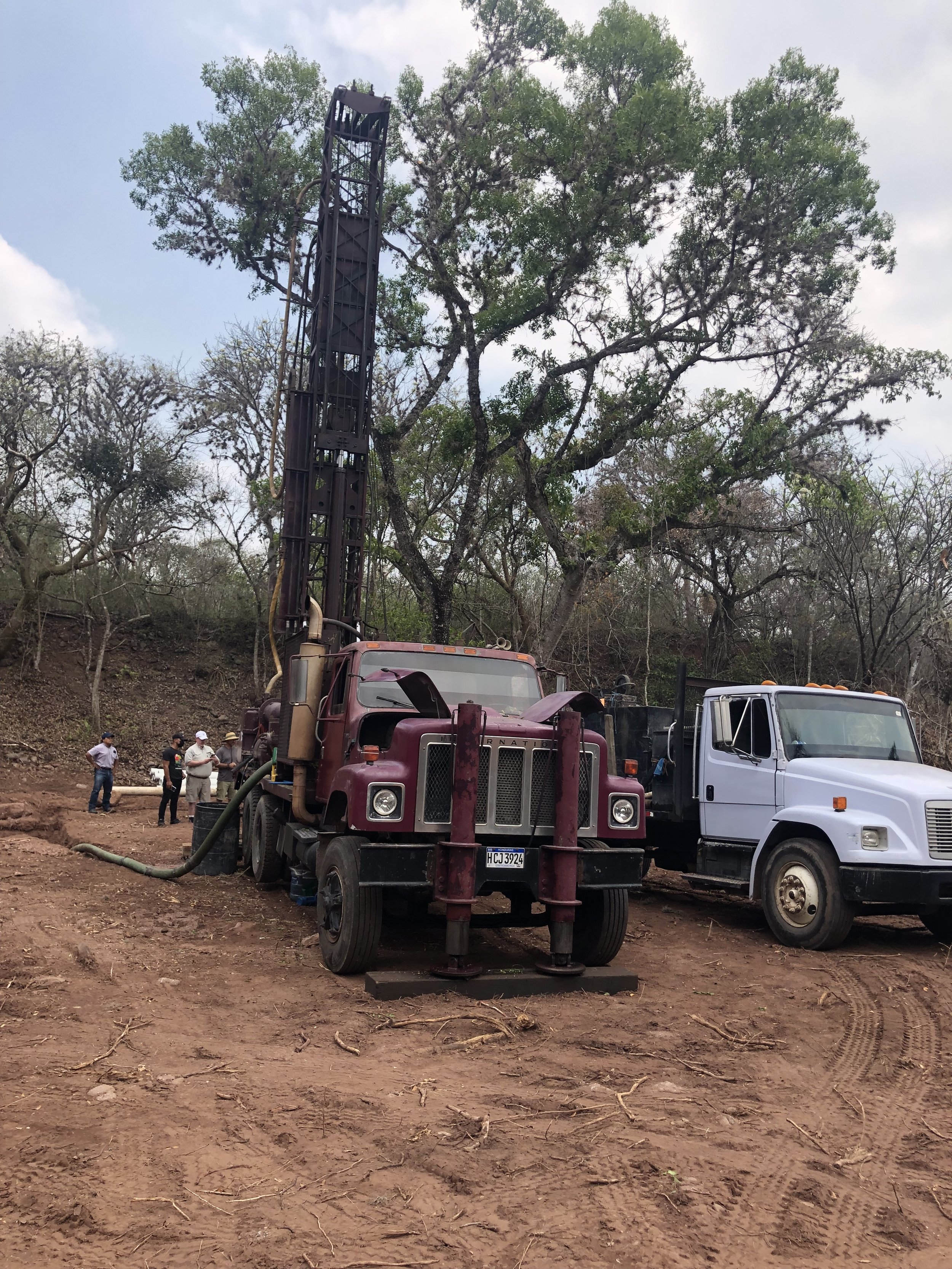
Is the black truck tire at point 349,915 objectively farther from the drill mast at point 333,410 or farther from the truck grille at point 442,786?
the drill mast at point 333,410

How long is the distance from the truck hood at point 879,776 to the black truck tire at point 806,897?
0.61 m

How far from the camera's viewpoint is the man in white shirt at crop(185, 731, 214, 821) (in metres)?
17.0

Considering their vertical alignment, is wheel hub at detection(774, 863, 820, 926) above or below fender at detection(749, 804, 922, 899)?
below

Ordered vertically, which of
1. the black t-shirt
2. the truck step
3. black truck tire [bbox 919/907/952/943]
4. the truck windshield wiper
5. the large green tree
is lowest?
black truck tire [bbox 919/907/952/943]

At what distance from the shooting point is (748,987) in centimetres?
764

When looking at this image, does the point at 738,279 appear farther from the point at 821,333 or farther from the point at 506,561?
the point at 506,561

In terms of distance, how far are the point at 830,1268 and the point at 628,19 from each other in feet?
63.9

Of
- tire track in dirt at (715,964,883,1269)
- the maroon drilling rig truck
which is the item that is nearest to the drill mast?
the maroon drilling rig truck

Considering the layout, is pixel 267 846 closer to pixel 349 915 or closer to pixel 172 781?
pixel 349 915

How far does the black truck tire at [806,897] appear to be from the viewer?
8672 millimetres

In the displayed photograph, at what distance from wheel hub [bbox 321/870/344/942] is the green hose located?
3.43 m

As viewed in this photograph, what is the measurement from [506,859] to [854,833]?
3.37m

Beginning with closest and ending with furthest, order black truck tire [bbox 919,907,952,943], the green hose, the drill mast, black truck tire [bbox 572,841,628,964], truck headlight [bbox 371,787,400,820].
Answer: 1. truck headlight [bbox 371,787,400,820]
2. black truck tire [bbox 572,841,628,964]
3. black truck tire [bbox 919,907,952,943]
4. the green hose
5. the drill mast

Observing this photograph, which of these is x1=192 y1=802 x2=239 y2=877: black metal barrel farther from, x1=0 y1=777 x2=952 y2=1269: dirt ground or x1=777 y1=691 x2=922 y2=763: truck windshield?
x1=777 y1=691 x2=922 y2=763: truck windshield
